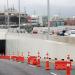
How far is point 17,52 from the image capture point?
165 feet

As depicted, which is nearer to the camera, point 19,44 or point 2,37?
point 19,44

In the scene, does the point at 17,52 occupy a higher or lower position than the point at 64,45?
lower

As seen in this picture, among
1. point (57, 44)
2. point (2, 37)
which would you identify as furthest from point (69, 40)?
point (2, 37)

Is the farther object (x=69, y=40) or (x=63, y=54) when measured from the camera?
(x=69, y=40)

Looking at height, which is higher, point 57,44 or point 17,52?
point 57,44

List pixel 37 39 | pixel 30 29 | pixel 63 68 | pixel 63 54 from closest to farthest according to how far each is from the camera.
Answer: pixel 63 68, pixel 63 54, pixel 37 39, pixel 30 29

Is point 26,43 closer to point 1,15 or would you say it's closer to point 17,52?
point 17,52

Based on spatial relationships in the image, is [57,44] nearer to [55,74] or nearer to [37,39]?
[37,39]

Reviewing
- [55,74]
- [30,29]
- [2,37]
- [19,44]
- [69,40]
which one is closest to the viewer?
[55,74]

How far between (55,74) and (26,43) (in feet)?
84.2

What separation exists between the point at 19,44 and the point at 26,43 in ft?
17.2

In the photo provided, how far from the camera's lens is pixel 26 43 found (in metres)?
44.9

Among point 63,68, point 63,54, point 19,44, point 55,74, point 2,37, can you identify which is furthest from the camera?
point 2,37

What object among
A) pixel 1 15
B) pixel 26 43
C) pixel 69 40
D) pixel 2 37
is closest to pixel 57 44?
pixel 69 40
